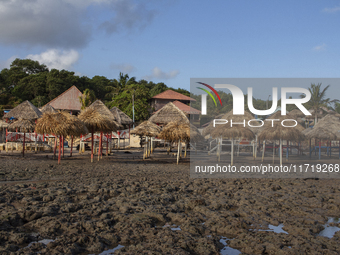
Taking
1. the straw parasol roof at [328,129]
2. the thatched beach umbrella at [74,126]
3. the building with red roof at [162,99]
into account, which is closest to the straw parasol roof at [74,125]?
the thatched beach umbrella at [74,126]

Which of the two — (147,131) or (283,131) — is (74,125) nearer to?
(147,131)

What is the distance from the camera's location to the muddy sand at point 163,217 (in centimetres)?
450

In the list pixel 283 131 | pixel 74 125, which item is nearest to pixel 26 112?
pixel 74 125

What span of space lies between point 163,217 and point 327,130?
18.1m

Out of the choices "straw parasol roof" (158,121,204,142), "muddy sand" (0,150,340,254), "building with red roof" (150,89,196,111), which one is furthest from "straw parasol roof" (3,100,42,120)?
"building with red roof" (150,89,196,111)

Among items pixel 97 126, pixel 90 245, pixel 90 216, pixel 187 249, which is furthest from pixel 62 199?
pixel 97 126

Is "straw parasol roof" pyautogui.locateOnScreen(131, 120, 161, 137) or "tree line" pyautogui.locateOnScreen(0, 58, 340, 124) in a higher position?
"tree line" pyautogui.locateOnScreen(0, 58, 340, 124)

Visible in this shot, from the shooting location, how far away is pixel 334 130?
21.0 metres

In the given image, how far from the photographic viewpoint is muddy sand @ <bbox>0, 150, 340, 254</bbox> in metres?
4.50

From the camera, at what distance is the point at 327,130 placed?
20547 millimetres

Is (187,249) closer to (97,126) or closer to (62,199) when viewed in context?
(62,199)

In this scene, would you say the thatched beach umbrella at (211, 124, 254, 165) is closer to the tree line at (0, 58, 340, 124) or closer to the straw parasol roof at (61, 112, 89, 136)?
the straw parasol roof at (61, 112, 89, 136)

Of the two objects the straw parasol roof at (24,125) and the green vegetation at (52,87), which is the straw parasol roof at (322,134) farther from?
the green vegetation at (52,87)

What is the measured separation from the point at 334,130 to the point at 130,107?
2198 cm
